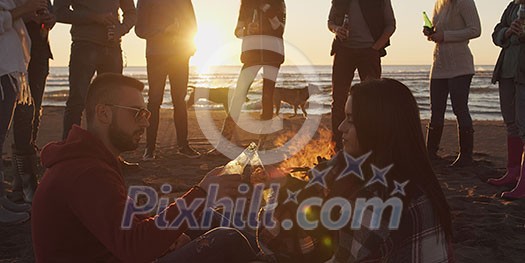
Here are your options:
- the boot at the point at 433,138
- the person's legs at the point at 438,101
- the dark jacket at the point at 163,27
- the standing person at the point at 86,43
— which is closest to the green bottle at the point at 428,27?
the person's legs at the point at 438,101

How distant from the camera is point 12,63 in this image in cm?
457

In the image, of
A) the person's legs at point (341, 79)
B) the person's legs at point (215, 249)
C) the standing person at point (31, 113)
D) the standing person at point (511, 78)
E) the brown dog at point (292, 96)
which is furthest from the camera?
the brown dog at point (292, 96)

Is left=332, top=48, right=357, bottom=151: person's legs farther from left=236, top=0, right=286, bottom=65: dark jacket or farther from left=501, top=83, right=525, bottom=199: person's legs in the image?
left=501, top=83, right=525, bottom=199: person's legs

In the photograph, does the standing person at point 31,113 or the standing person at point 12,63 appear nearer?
the standing person at point 12,63

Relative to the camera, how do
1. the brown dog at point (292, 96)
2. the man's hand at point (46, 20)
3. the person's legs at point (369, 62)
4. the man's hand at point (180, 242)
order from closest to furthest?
1. the man's hand at point (180, 242)
2. the man's hand at point (46, 20)
3. the person's legs at point (369, 62)
4. the brown dog at point (292, 96)

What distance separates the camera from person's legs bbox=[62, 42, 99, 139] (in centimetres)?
612

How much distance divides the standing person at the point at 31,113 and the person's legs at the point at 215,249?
2865mm

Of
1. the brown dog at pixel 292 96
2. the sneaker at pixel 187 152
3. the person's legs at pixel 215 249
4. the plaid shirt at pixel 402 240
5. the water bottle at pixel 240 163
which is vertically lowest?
the brown dog at pixel 292 96

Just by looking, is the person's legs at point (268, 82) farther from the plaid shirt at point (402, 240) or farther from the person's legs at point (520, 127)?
the plaid shirt at point (402, 240)

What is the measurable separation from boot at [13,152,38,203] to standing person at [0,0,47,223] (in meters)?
0.38

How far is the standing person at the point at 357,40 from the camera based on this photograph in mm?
7102

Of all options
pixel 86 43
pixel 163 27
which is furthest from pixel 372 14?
pixel 86 43

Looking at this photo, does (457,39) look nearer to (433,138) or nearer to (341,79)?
(433,138)

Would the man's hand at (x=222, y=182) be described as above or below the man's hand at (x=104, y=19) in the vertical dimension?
below
